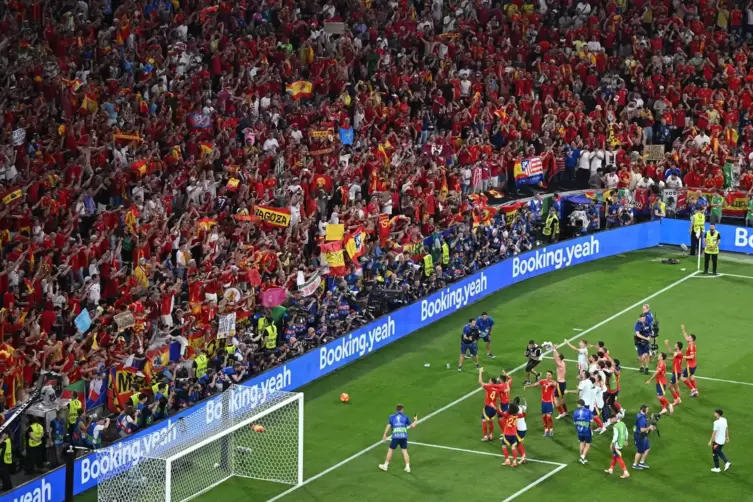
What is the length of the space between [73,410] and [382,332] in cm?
1104

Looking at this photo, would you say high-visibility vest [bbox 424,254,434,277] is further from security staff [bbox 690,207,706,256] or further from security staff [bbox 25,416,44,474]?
security staff [bbox 25,416,44,474]

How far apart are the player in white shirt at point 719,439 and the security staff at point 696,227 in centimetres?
1515

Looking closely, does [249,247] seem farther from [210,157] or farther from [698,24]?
[698,24]

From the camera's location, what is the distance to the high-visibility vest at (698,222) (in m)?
46.0

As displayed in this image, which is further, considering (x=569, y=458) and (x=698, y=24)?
(x=698, y=24)

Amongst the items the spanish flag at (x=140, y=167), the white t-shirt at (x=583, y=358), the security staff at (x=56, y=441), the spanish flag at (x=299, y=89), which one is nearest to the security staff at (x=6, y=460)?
the security staff at (x=56, y=441)

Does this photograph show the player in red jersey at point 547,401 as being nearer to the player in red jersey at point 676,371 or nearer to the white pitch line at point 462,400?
the white pitch line at point 462,400

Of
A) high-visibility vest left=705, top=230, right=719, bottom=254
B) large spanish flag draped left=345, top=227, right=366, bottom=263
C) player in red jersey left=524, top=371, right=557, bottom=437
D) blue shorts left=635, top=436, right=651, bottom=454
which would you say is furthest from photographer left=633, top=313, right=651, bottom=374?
high-visibility vest left=705, top=230, right=719, bottom=254

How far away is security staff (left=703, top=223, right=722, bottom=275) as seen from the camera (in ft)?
147

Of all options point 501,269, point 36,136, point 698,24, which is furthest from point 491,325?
point 698,24

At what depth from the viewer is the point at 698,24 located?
55.0 metres

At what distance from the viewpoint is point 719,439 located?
31.4 metres

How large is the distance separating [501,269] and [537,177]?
18.2ft

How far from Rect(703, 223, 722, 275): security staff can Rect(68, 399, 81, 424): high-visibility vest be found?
2179 cm
